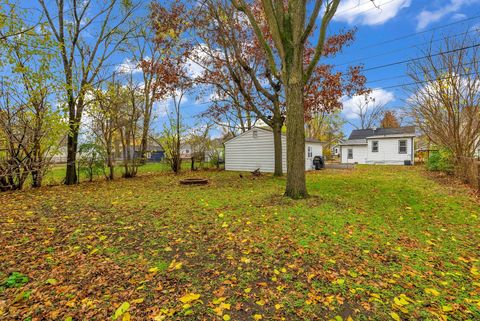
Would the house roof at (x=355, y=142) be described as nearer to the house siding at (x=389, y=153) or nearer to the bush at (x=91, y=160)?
the house siding at (x=389, y=153)

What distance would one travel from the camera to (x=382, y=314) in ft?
6.86

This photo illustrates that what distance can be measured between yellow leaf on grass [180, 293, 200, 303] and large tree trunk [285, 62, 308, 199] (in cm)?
379

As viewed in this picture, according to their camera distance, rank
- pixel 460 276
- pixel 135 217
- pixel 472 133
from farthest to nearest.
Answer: pixel 472 133 < pixel 135 217 < pixel 460 276

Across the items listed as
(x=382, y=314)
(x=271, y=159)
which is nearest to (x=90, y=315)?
(x=382, y=314)

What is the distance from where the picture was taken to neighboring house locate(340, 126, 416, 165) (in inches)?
819

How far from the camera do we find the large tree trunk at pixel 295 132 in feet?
18.1

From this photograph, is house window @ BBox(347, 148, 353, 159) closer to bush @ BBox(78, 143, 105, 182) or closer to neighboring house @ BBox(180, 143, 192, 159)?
neighboring house @ BBox(180, 143, 192, 159)

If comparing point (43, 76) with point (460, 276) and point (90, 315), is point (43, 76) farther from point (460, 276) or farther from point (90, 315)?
point (460, 276)

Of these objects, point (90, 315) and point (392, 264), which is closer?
point (90, 315)

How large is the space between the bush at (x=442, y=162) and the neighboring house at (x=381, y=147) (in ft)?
24.5

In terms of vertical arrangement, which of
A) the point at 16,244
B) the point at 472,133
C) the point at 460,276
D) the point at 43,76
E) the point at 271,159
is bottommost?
the point at 460,276

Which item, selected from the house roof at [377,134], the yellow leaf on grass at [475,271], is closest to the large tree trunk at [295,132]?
the yellow leaf on grass at [475,271]

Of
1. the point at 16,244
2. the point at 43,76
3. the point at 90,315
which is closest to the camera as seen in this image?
the point at 90,315

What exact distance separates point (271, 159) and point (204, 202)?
9018 mm
